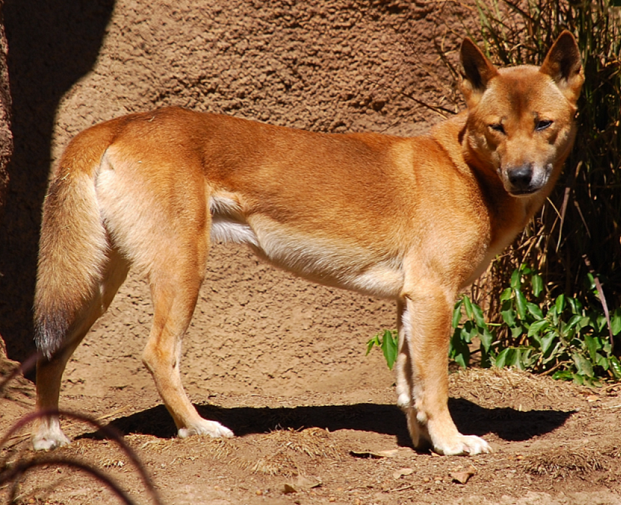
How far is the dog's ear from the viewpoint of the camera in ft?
11.7

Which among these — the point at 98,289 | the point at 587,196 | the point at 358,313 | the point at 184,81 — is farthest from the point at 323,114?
the point at 98,289

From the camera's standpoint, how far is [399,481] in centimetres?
299

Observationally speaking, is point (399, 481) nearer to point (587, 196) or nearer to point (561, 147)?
point (561, 147)

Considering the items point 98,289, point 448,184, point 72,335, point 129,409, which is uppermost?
point 448,184

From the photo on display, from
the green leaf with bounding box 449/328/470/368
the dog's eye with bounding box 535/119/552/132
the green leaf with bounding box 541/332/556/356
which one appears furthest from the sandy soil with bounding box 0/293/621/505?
the dog's eye with bounding box 535/119/552/132

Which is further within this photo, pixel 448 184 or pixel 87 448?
pixel 448 184

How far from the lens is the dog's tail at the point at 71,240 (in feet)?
10.6

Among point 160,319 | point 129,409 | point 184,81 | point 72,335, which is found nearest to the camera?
point 160,319

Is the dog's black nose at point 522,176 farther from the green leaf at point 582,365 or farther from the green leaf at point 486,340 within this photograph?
the green leaf at point 582,365

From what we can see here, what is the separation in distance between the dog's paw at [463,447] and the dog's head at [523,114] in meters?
1.28

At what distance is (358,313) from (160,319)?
7.48 feet

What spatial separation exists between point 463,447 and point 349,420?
0.93 metres

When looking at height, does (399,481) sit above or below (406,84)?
below

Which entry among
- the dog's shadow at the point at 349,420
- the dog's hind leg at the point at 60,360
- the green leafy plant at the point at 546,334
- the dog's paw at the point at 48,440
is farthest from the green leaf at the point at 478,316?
the dog's paw at the point at 48,440
